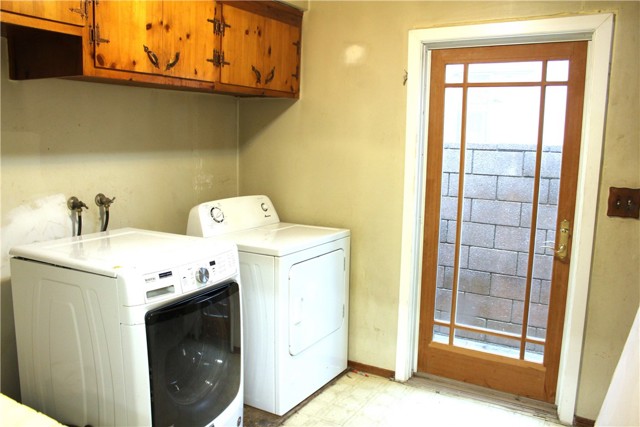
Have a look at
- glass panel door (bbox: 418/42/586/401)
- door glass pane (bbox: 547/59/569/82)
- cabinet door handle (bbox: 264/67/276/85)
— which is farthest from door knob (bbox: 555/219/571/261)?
cabinet door handle (bbox: 264/67/276/85)

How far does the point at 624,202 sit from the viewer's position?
8.00ft

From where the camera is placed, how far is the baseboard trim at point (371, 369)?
3.18 metres

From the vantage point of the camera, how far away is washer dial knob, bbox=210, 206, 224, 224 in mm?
2867

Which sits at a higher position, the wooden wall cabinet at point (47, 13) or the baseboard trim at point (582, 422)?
the wooden wall cabinet at point (47, 13)

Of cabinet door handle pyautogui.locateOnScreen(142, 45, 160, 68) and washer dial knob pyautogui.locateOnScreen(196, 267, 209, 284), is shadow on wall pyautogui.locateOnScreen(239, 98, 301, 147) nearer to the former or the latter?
cabinet door handle pyautogui.locateOnScreen(142, 45, 160, 68)

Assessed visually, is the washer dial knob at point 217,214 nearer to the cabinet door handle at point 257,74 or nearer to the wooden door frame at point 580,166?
the cabinet door handle at point 257,74

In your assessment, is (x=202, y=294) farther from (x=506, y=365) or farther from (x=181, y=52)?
(x=506, y=365)

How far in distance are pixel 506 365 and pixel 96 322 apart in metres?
2.22

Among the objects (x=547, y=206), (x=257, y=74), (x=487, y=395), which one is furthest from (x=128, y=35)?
(x=487, y=395)

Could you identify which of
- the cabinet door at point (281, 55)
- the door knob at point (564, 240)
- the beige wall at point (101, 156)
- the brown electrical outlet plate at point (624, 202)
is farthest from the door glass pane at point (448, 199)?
the beige wall at point (101, 156)

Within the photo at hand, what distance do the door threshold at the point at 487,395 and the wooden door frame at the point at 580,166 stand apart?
0.07m

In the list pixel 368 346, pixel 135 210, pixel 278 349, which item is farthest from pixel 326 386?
pixel 135 210

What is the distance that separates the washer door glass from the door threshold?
1275 mm

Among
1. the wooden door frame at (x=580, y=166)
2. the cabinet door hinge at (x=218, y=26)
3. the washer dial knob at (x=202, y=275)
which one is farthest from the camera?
the cabinet door hinge at (x=218, y=26)
